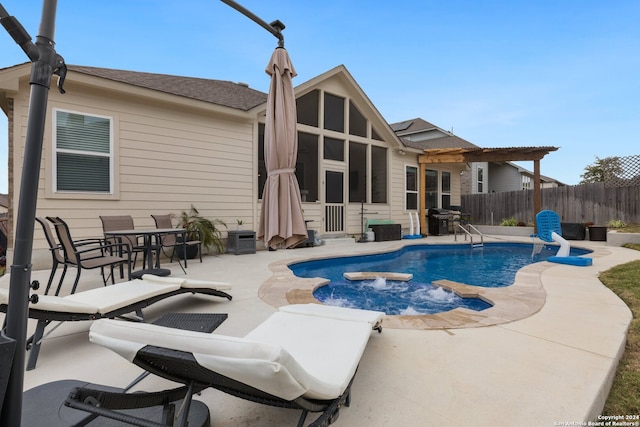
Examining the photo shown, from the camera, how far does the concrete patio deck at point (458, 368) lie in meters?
1.63

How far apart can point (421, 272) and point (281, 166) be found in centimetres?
418

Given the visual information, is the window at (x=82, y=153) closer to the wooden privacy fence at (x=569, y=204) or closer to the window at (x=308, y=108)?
the window at (x=308, y=108)

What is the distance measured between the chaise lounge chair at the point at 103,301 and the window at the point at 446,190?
12.2 meters

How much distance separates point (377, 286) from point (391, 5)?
28.9ft

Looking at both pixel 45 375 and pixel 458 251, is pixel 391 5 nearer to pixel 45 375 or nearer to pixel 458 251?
pixel 458 251

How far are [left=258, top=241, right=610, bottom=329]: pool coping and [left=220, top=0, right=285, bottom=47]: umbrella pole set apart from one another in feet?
10.1

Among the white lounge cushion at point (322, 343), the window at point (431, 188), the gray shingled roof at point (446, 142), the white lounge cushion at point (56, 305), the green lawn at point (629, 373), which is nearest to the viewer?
the white lounge cushion at point (322, 343)

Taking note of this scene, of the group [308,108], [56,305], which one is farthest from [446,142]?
[56,305]

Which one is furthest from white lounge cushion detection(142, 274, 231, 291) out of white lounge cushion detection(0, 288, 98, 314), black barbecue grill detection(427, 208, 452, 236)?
black barbecue grill detection(427, 208, 452, 236)

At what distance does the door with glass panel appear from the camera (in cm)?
1023

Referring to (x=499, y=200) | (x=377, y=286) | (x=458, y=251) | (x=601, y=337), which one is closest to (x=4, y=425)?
(x=601, y=337)

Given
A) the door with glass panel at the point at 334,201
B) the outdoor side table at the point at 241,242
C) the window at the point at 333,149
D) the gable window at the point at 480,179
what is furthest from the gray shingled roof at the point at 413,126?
the outdoor side table at the point at 241,242

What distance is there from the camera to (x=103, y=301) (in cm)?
271

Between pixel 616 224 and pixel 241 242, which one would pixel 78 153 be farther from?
pixel 616 224
